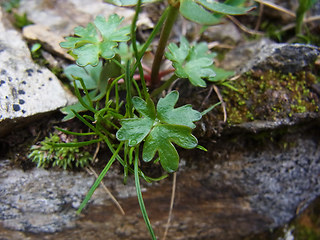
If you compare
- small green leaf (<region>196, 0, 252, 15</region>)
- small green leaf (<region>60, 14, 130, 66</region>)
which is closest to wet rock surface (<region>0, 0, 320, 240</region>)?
small green leaf (<region>60, 14, 130, 66</region>)

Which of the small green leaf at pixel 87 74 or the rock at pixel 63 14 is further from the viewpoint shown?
the rock at pixel 63 14

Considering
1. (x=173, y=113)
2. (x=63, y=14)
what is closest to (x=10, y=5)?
(x=63, y=14)

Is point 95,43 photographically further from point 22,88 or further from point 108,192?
point 108,192

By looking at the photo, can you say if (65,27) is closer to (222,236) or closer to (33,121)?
(33,121)

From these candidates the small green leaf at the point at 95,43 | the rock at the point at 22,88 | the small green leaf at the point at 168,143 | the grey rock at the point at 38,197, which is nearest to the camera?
the small green leaf at the point at 168,143

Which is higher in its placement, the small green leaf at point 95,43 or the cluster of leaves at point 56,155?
the small green leaf at point 95,43

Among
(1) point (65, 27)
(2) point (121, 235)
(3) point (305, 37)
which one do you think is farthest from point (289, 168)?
(1) point (65, 27)

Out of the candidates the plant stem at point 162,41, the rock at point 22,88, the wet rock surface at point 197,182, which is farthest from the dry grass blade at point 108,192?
the plant stem at point 162,41

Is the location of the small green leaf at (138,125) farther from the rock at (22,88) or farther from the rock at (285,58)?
the rock at (285,58)
